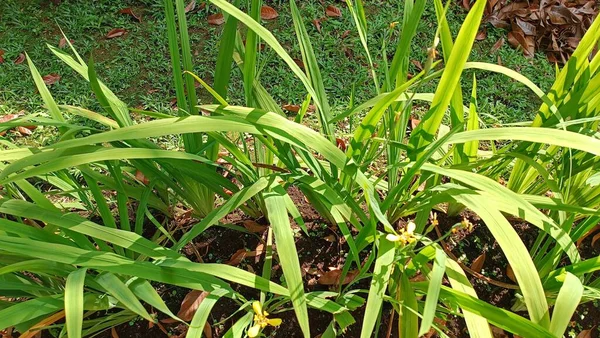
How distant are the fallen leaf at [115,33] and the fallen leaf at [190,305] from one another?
1479 millimetres

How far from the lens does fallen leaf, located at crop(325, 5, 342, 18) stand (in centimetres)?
249

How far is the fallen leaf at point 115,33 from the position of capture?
7.86 feet

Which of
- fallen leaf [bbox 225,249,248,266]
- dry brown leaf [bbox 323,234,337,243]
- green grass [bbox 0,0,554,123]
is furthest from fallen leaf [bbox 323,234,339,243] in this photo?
green grass [bbox 0,0,554,123]

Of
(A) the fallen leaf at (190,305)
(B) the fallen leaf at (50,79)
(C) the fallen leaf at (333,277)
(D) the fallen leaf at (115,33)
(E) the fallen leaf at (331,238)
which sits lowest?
(A) the fallen leaf at (190,305)

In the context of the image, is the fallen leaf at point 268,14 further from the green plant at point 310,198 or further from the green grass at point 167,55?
the green plant at point 310,198

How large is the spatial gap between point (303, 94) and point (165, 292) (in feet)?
3.47

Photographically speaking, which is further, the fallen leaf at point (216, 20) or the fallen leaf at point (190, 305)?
the fallen leaf at point (216, 20)

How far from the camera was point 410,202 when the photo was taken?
133cm

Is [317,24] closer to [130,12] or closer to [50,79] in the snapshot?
[130,12]

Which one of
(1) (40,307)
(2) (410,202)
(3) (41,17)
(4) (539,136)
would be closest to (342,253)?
(2) (410,202)

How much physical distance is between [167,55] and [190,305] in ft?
4.36

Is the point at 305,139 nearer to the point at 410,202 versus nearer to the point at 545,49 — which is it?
the point at 410,202

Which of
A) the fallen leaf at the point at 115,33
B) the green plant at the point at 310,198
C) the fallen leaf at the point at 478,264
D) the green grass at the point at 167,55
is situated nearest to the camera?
the green plant at the point at 310,198

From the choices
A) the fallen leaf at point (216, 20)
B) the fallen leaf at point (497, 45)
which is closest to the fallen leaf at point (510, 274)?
the fallen leaf at point (497, 45)
